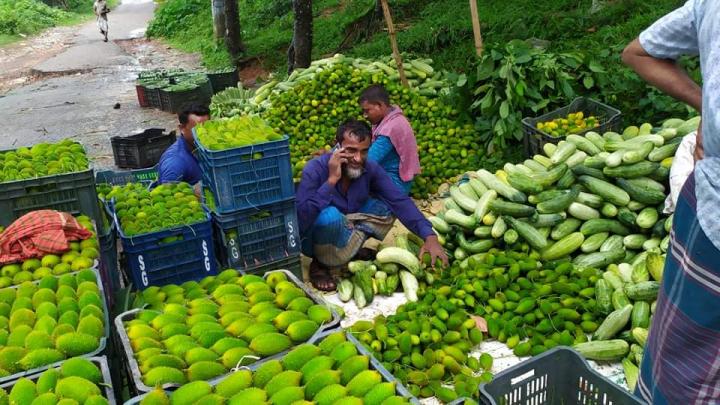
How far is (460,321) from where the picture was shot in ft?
12.9

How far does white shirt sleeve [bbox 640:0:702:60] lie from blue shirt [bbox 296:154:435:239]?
2.77 m

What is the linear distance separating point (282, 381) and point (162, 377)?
49 cm

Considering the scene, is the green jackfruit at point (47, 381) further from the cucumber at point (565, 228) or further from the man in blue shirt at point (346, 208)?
the cucumber at point (565, 228)

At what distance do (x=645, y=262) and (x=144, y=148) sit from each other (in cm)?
666

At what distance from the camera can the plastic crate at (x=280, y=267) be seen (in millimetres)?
4715

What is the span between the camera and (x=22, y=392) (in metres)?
2.38

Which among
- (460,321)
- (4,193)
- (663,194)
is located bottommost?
(460,321)

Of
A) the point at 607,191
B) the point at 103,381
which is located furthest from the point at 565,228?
the point at 103,381

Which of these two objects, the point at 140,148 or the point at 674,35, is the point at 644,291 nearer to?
the point at 674,35

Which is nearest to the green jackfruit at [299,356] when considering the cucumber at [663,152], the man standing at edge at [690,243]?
the man standing at edge at [690,243]

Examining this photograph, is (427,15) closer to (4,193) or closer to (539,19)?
(539,19)

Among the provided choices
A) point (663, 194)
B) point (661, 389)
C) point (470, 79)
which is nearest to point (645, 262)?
point (663, 194)

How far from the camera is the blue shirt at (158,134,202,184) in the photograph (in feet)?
17.9

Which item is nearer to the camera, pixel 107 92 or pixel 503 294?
pixel 503 294
